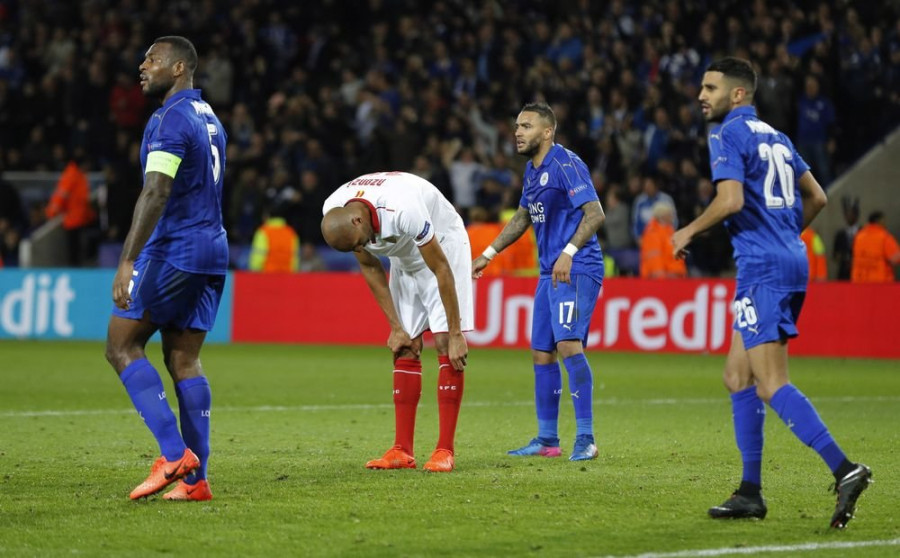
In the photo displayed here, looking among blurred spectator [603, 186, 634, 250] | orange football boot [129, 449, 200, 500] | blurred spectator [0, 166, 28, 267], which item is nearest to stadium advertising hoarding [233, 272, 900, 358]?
blurred spectator [603, 186, 634, 250]

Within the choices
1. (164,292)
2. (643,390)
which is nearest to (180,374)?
(164,292)

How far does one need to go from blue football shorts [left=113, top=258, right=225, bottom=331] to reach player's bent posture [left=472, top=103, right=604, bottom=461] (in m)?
2.62

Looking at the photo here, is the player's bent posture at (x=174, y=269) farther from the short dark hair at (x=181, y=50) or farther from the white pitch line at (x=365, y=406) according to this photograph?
the white pitch line at (x=365, y=406)

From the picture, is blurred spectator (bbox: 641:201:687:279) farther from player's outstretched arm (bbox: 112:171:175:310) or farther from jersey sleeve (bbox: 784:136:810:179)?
player's outstretched arm (bbox: 112:171:175:310)

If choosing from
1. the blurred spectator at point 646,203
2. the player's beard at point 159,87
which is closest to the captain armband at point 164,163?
the player's beard at point 159,87

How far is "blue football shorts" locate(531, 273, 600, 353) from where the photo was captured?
940 centimetres

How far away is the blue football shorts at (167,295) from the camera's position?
7.02 meters

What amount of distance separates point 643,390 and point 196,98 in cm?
816

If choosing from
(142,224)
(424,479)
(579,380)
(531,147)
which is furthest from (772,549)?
(531,147)

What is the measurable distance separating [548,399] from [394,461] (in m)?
1.44

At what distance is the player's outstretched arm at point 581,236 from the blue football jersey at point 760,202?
7.97ft

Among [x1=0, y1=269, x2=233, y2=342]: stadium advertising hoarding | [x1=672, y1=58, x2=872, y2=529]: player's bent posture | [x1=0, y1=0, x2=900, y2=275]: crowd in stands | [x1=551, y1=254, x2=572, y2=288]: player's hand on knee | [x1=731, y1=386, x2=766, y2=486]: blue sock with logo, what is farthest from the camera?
[x1=0, y1=0, x2=900, y2=275]: crowd in stands

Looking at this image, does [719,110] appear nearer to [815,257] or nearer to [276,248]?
[815,257]

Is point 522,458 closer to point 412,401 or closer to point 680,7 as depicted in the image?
point 412,401
